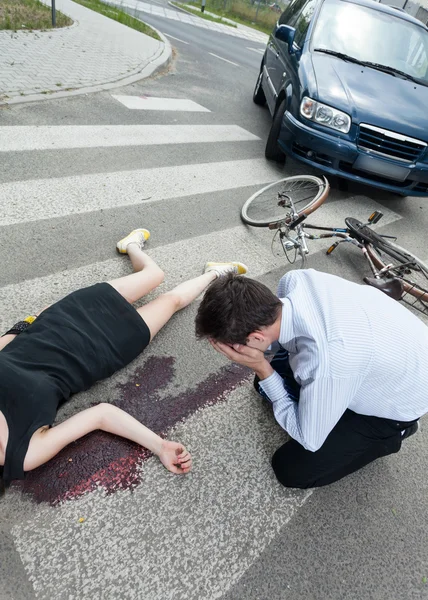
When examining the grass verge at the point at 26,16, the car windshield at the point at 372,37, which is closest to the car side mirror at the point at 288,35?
the car windshield at the point at 372,37

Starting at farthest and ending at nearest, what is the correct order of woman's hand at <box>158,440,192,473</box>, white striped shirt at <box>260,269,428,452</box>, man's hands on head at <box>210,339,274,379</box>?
woman's hand at <box>158,440,192,473</box>, man's hands on head at <box>210,339,274,379</box>, white striped shirt at <box>260,269,428,452</box>

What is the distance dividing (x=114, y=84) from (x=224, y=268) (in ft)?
17.4

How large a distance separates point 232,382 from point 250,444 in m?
0.46

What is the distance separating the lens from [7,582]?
1.63 m

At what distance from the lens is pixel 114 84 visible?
279 inches

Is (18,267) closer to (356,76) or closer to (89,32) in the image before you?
(356,76)

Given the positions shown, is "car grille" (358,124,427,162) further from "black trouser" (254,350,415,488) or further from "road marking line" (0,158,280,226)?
"black trouser" (254,350,415,488)

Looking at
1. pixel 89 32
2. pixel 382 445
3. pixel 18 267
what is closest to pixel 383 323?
pixel 382 445

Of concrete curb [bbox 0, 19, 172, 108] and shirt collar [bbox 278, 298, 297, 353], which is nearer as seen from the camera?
shirt collar [bbox 278, 298, 297, 353]

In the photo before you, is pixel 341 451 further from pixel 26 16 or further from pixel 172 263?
pixel 26 16

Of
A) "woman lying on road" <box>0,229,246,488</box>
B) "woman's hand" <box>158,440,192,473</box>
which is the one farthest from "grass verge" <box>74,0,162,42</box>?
"woman's hand" <box>158,440,192,473</box>


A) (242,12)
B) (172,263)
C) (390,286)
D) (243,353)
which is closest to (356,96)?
(390,286)

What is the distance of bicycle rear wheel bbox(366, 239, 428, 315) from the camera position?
362 cm

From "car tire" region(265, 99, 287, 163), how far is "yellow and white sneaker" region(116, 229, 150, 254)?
9.80 feet
